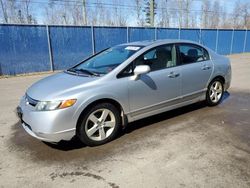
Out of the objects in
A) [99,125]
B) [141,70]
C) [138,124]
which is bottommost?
[138,124]

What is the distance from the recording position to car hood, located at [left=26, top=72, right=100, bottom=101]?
351 cm

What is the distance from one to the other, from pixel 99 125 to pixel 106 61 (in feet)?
4.46

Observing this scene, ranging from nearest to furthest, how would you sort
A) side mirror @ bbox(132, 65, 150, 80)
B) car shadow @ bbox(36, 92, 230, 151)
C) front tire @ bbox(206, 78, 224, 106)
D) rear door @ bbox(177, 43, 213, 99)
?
car shadow @ bbox(36, 92, 230, 151) → side mirror @ bbox(132, 65, 150, 80) → rear door @ bbox(177, 43, 213, 99) → front tire @ bbox(206, 78, 224, 106)

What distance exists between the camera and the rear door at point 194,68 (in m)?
4.79

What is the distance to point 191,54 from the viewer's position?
5.09 meters

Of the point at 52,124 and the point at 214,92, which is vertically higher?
the point at 52,124

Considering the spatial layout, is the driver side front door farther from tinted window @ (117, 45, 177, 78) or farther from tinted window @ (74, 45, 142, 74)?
tinted window @ (74, 45, 142, 74)

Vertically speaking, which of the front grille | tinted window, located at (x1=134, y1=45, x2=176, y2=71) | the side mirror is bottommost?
the front grille

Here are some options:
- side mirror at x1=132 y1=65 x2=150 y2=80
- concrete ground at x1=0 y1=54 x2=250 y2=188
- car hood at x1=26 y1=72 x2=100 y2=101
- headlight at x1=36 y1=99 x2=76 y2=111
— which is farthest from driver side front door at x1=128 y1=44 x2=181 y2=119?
headlight at x1=36 y1=99 x2=76 y2=111

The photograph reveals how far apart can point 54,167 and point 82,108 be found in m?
0.88

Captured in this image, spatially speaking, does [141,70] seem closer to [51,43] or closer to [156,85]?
Answer: [156,85]

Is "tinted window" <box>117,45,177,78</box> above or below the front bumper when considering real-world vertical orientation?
above

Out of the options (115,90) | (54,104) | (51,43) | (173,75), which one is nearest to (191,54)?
(173,75)

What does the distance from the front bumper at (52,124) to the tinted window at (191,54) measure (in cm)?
257
